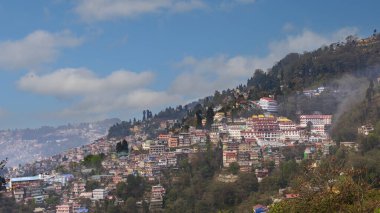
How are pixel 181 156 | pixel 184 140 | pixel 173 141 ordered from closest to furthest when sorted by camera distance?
pixel 181 156 < pixel 184 140 < pixel 173 141

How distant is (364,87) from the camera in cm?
5753

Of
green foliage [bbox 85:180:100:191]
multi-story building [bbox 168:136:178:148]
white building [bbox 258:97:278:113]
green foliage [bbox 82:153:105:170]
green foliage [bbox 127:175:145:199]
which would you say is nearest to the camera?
green foliage [bbox 127:175:145:199]

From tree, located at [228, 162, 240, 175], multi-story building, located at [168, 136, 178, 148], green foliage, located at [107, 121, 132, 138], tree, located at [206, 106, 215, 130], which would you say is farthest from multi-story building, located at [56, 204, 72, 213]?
green foliage, located at [107, 121, 132, 138]

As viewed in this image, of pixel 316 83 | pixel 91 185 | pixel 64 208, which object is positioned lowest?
pixel 64 208

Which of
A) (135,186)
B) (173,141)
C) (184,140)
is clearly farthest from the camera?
(173,141)

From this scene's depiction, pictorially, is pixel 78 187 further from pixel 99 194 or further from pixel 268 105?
pixel 268 105

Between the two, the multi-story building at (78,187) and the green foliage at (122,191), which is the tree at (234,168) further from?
the multi-story building at (78,187)

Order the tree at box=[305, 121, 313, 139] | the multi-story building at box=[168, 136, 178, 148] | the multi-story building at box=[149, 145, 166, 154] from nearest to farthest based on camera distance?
the tree at box=[305, 121, 313, 139], the multi-story building at box=[149, 145, 166, 154], the multi-story building at box=[168, 136, 178, 148]

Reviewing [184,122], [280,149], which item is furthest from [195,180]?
[184,122]

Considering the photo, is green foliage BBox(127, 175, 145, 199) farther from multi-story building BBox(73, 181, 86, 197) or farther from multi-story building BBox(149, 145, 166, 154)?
multi-story building BBox(149, 145, 166, 154)

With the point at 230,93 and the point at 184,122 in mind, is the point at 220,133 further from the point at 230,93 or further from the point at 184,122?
the point at 230,93

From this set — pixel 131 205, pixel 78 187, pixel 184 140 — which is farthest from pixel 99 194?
pixel 184 140

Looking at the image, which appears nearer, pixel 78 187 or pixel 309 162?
pixel 309 162

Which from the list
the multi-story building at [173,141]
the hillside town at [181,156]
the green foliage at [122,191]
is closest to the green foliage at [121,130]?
the hillside town at [181,156]
